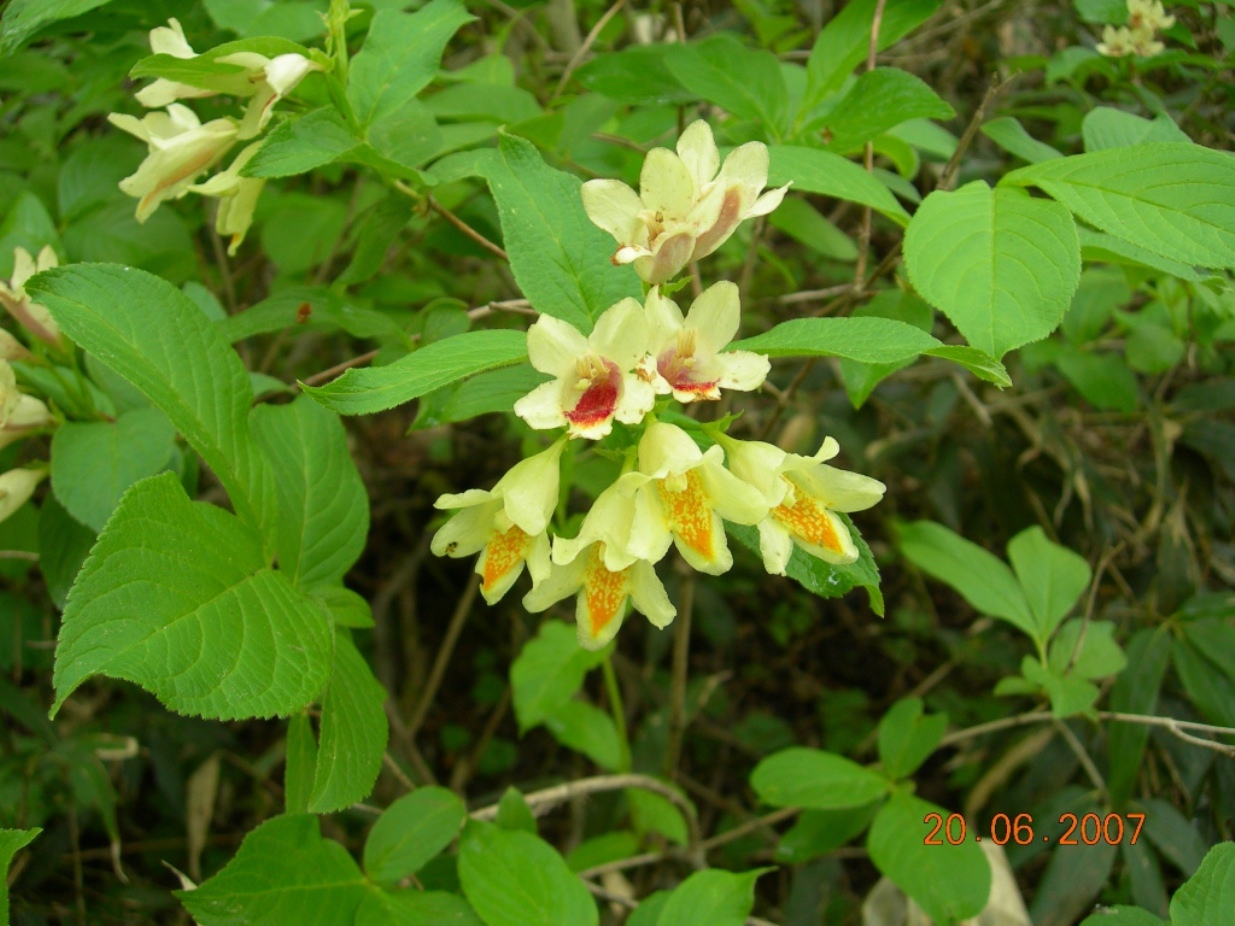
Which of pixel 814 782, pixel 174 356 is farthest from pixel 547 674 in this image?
pixel 174 356

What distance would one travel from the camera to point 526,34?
2.56 m

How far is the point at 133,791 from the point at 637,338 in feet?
6.81

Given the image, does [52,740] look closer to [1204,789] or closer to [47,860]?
[47,860]

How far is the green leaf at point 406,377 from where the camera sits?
0.76 metres

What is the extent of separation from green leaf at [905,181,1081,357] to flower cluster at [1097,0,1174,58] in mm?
1134

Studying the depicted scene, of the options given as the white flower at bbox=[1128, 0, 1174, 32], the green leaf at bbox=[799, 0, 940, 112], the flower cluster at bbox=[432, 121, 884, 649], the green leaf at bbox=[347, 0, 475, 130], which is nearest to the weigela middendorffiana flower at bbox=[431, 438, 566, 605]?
the flower cluster at bbox=[432, 121, 884, 649]

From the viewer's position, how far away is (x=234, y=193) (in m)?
1.18

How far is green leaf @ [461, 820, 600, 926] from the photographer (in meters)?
1.09

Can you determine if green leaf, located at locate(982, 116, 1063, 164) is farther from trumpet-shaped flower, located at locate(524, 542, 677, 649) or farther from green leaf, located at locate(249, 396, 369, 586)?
green leaf, located at locate(249, 396, 369, 586)

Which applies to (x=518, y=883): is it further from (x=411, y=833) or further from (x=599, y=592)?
(x=599, y=592)

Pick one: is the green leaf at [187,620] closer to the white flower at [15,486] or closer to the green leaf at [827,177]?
the white flower at [15,486]

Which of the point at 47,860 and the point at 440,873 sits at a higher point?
the point at 440,873

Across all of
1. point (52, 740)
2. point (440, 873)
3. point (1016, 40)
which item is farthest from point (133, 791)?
point (1016, 40)

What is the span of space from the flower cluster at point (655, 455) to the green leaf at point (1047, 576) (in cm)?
94
